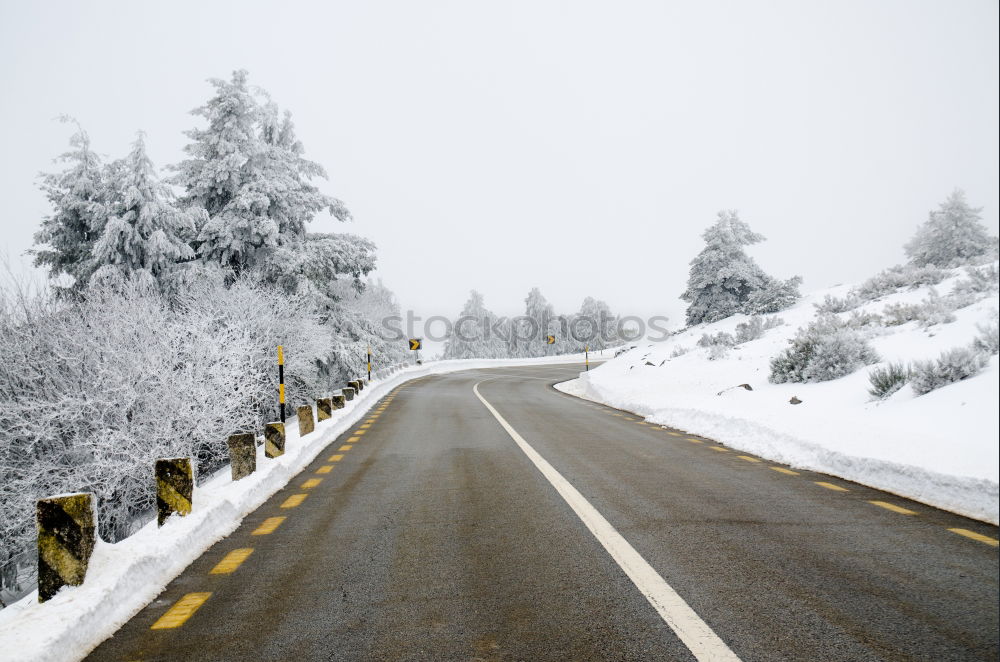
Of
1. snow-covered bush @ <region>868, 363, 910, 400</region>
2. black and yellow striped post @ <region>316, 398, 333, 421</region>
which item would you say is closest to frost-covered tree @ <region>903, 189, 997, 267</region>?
snow-covered bush @ <region>868, 363, 910, 400</region>

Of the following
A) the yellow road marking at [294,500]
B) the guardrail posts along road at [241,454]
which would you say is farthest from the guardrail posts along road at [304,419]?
the yellow road marking at [294,500]

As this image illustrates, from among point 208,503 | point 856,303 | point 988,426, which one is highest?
point 856,303

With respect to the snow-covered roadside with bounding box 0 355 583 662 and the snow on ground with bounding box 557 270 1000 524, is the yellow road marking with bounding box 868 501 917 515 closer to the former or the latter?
the snow on ground with bounding box 557 270 1000 524

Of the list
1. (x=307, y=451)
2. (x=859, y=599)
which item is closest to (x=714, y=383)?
(x=307, y=451)

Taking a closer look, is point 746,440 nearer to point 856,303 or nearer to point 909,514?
point 909,514

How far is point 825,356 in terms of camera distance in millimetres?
10750

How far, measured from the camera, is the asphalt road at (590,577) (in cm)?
273

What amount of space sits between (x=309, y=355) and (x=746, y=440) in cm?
1706

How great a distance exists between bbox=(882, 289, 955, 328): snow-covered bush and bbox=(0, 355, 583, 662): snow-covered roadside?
32.2 feet

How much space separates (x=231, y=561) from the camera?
4258 mm

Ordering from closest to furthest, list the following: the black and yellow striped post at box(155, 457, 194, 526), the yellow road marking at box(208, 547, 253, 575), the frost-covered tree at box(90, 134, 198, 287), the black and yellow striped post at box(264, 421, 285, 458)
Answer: the yellow road marking at box(208, 547, 253, 575) → the black and yellow striped post at box(155, 457, 194, 526) → the black and yellow striped post at box(264, 421, 285, 458) → the frost-covered tree at box(90, 134, 198, 287)

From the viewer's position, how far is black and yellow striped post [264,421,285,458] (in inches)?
310

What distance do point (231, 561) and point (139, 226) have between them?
67.6 feet

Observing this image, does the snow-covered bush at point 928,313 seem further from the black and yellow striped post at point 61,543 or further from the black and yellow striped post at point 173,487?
the black and yellow striped post at point 61,543
